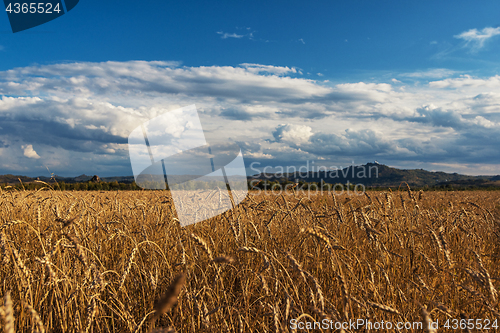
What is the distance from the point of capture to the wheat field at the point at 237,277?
68.3 inches

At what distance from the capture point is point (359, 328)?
7.04 ft

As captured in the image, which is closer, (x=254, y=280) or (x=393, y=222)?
(x=254, y=280)

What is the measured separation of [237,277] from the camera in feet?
10.3

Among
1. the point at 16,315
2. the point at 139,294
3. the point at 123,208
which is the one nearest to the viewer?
the point at 16,315

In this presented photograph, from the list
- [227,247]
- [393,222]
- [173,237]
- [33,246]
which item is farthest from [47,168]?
[393,222]

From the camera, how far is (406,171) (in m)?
152

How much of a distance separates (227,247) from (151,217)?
237cm

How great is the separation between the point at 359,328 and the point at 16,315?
2.79 m

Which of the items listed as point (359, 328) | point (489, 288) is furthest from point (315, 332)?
point (489, 288)

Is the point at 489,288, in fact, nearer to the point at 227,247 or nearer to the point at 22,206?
the point at 227,247

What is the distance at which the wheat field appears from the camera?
5.69ft

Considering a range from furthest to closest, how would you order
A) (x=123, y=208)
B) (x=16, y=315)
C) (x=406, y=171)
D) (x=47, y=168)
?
1. (x=406, y=171)
2. (x=123, y=208)
3. (x=47, y=168)
4. (x=16, y=315)

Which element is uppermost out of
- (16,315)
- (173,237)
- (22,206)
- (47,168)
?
(47,168)

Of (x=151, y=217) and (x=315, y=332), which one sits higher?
(x=151, y=217)
